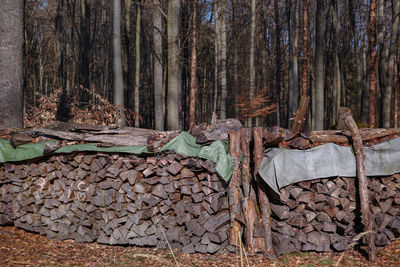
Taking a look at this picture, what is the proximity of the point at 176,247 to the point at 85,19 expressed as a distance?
510 inches

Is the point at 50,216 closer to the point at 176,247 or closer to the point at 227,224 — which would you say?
the point at 176,247

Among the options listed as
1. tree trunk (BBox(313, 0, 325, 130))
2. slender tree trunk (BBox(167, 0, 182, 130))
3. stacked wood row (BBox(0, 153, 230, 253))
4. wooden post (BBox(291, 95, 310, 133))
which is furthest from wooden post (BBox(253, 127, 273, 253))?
tree trunk (BBox(313, 0, 325, 130))

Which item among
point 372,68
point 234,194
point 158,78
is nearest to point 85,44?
point 158,78

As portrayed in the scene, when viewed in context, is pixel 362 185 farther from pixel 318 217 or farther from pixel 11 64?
pixel 11 64

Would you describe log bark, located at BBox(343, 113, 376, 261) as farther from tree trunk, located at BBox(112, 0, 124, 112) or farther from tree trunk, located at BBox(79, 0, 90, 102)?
tree trunk, located at BBox(79, 0, 90, 102)

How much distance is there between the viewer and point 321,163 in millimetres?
4957

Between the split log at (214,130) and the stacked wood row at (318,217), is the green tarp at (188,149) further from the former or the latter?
the stacked wood row at (318,217)

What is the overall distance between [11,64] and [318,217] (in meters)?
6.28

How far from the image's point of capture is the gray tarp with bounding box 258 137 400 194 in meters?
4.90

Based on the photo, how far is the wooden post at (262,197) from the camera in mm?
4855

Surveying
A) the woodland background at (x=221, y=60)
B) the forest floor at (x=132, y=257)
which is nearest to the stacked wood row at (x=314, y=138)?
the forest floor at (x=132, y=257)

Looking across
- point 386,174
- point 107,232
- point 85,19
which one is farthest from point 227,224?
point 85,19

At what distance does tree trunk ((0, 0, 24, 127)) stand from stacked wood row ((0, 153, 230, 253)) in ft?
4.41

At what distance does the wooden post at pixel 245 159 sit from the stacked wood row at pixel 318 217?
0.45 meters
